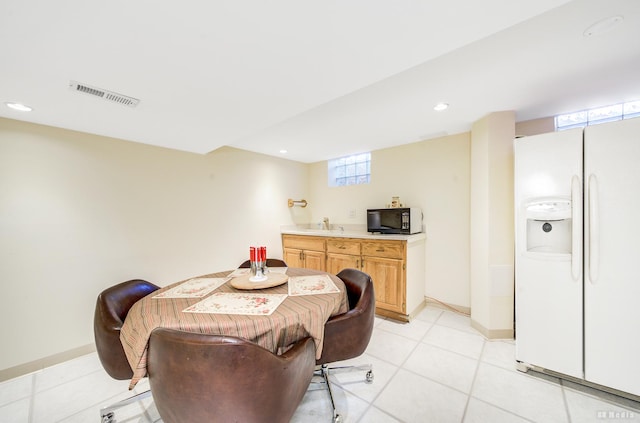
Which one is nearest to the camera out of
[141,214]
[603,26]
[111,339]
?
[603,26]

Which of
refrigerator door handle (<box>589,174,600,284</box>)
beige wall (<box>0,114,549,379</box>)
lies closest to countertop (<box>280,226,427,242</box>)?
beige wall (<box>0,114,549,379</box>)

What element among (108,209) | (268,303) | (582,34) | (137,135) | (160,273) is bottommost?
(160,273)

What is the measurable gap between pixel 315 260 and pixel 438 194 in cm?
191

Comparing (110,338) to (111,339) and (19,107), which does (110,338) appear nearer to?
(111,339)

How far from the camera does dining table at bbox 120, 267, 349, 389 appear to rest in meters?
1.10

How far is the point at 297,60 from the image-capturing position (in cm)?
120

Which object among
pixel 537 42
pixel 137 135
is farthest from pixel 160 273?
pixel 537 42

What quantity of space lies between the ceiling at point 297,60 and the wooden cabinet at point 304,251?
1.81 m

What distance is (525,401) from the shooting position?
4.98 feet

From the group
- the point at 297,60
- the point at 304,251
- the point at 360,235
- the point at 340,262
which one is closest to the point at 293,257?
the point at 304,251

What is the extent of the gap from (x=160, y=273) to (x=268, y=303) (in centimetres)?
193

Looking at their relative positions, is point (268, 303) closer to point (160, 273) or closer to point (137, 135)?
point (160, 273)

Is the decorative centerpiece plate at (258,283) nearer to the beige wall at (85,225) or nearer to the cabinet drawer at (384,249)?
the cabinet drawer at (384,249)

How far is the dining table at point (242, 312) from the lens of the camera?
3.61 feet
